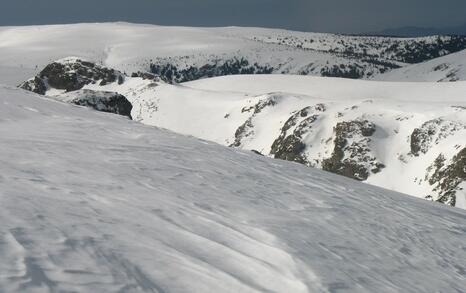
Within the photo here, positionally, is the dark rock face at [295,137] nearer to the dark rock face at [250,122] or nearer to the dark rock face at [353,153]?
the dark rock face at [353,153]


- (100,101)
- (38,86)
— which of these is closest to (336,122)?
(100,101)

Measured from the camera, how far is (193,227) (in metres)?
7.54

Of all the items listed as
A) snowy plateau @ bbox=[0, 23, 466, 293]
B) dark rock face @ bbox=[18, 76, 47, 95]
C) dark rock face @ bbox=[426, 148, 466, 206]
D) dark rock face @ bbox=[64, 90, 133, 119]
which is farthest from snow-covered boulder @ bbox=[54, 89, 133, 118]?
dark rock face @ bbox=[18, 76, 47, 95]

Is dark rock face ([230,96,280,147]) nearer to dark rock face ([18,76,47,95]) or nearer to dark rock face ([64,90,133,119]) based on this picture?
dark rock face ([18,76,47,95])

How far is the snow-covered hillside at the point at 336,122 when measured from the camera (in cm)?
6425

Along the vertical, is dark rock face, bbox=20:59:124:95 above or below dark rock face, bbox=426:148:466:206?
above

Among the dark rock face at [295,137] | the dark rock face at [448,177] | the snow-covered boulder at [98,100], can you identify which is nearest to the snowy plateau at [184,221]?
the snow-covered boulder at [98,100]

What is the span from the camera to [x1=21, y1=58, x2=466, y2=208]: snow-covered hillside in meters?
64.2

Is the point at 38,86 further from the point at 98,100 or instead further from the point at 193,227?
the point at 193,227

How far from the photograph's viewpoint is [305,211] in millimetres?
9695

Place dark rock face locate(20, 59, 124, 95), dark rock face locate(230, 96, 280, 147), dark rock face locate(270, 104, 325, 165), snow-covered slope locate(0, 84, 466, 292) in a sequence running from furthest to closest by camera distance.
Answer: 1. dark rock face locate(20, 59, 124, 95)
2. dark rock face locate(230, 96, 280, 147)
3. dark rock face locate(270, 104, 325, 165)
4. snow-covered slope locate(0, 84, 466, 292)

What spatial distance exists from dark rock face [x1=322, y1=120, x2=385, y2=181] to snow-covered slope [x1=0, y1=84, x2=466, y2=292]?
190 ft

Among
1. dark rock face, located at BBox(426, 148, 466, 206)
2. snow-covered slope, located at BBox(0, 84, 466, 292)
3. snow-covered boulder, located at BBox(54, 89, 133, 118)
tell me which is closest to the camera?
snow-covered slope, located at BBox(0, 84, 466, 292)

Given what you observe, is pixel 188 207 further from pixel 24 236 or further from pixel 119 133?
pixel 119 133
